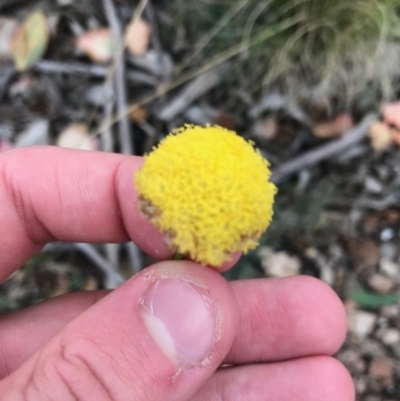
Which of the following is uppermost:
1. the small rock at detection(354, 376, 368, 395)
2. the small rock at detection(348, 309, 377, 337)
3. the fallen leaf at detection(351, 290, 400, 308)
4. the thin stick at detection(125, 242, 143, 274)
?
the thin stick at detection(125, 242, 143, 274)

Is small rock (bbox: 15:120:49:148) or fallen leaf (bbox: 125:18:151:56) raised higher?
fallen leaf (bbox: 125:18:151:56)

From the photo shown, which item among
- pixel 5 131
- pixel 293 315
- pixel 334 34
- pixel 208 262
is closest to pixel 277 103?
pixel 334 34

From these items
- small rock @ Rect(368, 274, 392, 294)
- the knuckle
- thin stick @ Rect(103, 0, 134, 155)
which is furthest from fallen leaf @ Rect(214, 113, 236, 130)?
the knuckle

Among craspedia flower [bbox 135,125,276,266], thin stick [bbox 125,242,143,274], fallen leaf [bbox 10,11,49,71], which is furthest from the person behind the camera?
fallen leaf [bbox 10,11,49,71]

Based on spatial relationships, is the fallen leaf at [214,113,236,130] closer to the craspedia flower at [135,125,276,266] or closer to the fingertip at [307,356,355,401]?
the fingertip at [307,356,355,401]

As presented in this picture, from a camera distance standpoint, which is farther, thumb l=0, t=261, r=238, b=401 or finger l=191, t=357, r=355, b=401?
finger l=191, t=357, r=355, b=401

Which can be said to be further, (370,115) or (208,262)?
(370,115)

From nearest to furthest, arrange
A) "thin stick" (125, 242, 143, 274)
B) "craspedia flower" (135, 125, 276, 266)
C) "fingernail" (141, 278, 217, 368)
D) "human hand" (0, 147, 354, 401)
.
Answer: "craspedia flower" (135, 125, 276, 266) < "fingernail" (141, 278, 217, 368) < "human hand" (0, 147, 354, 401) < "thin stick" (125, 242, 143, 274)

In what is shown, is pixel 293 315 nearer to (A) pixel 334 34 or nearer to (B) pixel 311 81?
(B) pixel 311 81
